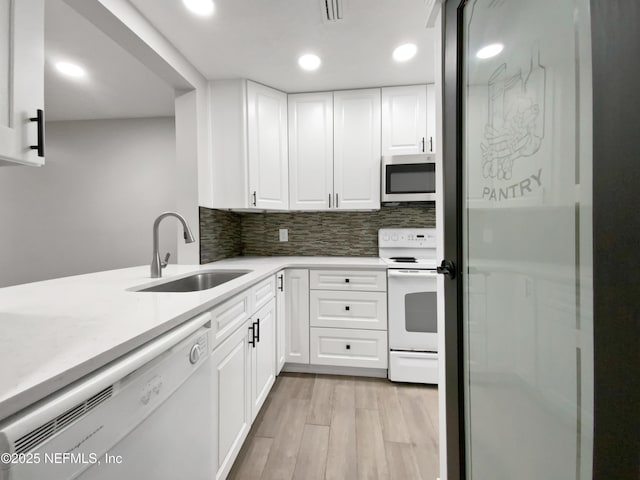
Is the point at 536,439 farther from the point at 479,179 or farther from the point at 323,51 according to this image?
the point at 323,51

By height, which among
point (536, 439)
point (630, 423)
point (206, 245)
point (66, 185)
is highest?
point (66, 185)

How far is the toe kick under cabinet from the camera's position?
2.14m

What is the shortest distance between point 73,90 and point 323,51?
2.45 metres

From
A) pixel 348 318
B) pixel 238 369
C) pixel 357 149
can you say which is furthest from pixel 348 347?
pixel 357 149

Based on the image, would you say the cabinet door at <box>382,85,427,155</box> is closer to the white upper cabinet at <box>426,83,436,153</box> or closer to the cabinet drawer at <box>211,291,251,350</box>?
the white upper cabinet at <box>426,83,436,153</box>

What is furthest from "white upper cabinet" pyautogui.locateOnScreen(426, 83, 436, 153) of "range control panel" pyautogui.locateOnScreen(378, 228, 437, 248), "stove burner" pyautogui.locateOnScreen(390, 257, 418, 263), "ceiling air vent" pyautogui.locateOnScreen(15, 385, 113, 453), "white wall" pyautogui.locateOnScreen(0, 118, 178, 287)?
"white wall" pyautogui.locateOnScreen(0, 118, 178, 287)

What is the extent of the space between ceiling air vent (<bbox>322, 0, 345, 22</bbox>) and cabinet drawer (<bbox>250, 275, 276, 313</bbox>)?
5.33 ft

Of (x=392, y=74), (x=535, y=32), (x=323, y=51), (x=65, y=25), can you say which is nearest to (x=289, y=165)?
(x=323, y=51)

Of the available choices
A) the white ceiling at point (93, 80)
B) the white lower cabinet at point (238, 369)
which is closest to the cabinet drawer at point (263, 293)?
the white lower cabinet at point (238, 369)

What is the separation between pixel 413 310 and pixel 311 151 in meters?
1.65

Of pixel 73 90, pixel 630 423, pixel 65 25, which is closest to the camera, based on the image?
pixel 630 423

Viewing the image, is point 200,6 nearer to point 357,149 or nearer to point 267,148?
point 267,148

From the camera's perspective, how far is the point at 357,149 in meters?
2.46

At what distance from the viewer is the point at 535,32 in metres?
0.58
